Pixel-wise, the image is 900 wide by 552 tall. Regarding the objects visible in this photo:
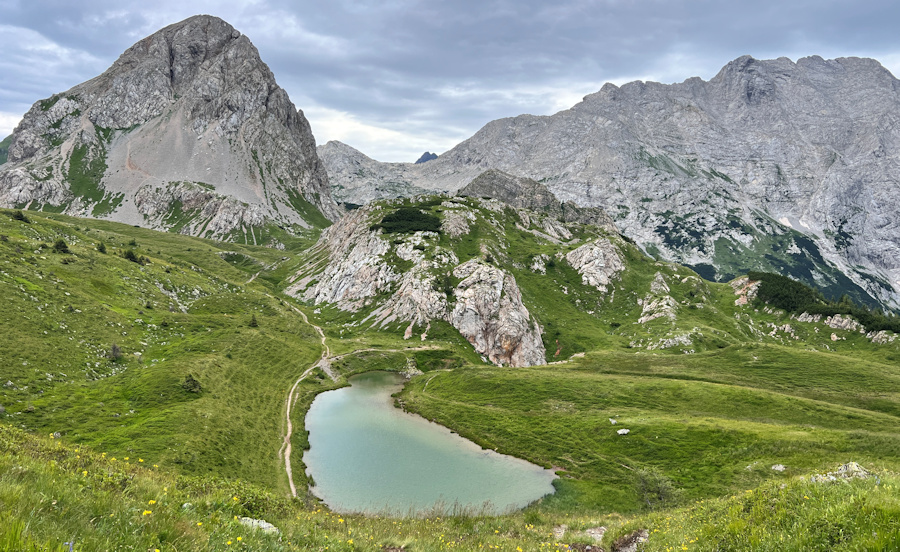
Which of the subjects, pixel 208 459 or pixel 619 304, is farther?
pixel 619 304

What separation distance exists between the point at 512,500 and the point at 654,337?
9254 cm

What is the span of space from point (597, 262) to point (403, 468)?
424ft

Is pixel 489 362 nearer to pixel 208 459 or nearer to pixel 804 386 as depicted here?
pixel 804 386

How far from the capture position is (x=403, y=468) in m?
47.8

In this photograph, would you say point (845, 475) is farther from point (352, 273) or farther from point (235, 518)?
point (352, 273)

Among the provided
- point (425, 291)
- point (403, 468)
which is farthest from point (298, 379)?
point (425, 291)

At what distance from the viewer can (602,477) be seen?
49.7 meters

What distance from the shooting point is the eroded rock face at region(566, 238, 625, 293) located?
15250 cm

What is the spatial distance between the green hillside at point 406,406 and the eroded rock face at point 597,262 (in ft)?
95.8

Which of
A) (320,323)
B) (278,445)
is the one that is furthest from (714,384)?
(320,323)

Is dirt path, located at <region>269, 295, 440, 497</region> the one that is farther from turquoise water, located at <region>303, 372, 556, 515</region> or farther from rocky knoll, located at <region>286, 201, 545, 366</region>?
rocky knoll, located at <region>286, 201, 545, 366</region>

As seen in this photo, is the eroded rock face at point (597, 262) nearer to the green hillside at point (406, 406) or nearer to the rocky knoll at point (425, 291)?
the green hillside at point (406, 406)

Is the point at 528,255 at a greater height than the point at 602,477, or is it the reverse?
the point at 528,255

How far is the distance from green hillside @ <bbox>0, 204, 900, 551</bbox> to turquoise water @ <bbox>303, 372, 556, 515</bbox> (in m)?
2.94
